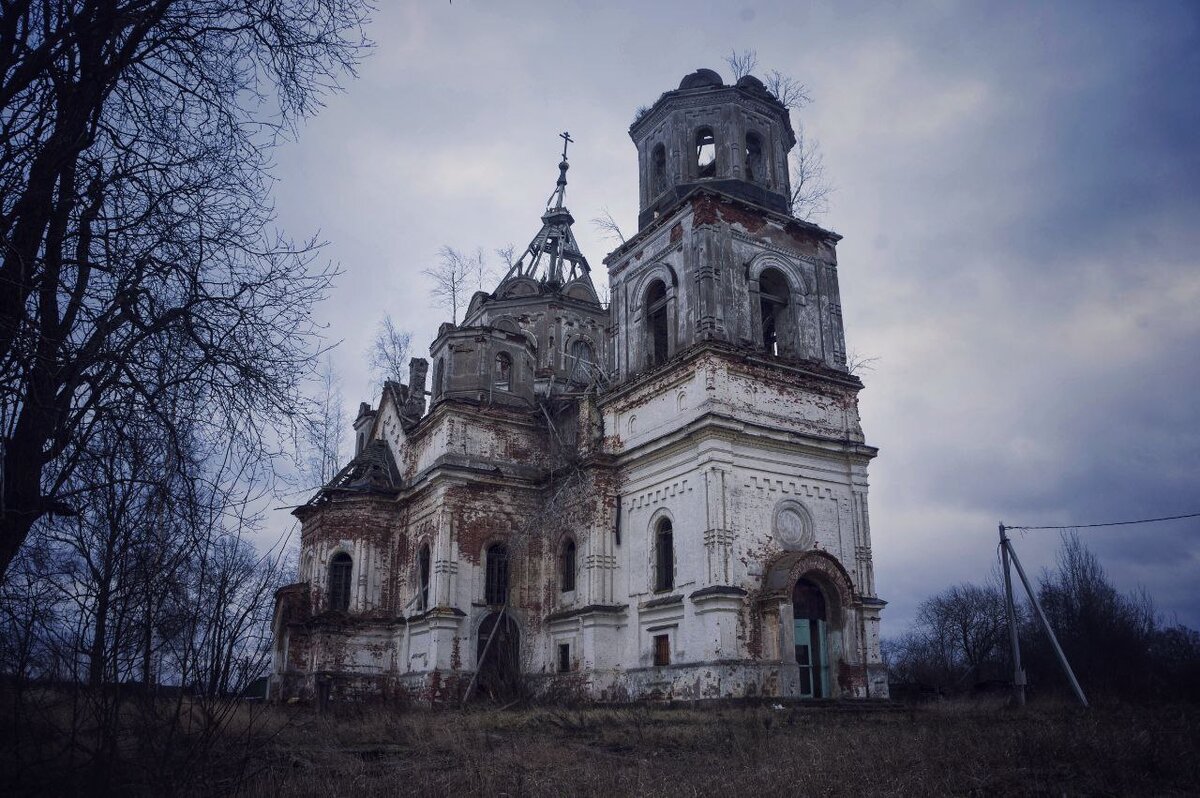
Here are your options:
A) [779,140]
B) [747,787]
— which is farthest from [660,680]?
[779,140]

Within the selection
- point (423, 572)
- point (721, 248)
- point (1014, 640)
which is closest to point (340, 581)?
point (423, 572)

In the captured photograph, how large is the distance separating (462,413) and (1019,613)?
40061 millimetres

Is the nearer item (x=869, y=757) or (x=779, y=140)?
A: (x=869, y=757)

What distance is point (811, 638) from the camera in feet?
65.9

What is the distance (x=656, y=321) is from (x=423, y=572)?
401 inches

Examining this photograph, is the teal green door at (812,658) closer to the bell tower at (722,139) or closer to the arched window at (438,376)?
the bell tower at (722,139)

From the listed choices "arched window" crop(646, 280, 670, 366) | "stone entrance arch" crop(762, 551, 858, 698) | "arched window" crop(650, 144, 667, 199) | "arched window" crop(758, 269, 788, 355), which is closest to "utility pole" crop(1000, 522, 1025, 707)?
"stone entrance arch" crop(762, 551, 858, 698)

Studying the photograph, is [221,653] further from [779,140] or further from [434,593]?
[779,140]

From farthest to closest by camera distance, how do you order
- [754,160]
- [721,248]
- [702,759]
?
1. [754,160]
2. [721,248]
3. [702,759]

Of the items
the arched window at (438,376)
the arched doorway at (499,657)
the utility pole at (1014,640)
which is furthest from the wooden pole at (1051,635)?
the arched window at (438,376)

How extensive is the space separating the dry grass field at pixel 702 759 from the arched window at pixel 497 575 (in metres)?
9.36

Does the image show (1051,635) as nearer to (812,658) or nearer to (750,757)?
(812,658)

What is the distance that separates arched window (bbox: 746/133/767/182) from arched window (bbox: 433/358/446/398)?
11.2 m

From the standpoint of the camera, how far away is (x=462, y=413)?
2606 cm
